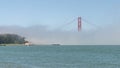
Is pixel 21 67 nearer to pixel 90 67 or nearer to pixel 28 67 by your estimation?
pixel 28 67

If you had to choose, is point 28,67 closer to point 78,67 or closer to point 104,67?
point 78,67

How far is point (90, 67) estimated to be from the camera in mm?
71438

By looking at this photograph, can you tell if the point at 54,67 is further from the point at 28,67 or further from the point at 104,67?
the point at 104,67

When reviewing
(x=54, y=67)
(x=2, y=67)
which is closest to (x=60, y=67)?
(x=54, y=67)

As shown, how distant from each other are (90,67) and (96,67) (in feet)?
3.79

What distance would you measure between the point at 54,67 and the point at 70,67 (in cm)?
275

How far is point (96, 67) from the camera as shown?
70875 mm

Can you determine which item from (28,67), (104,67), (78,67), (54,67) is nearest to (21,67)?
(28,67)

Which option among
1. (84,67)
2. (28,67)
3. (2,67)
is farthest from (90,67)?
(2,67)

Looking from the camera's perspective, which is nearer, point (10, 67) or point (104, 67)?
point (10, 67)

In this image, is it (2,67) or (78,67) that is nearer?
(2,67)

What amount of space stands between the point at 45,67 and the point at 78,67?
571 centimetres

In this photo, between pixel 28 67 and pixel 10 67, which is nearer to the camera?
pixel 10 67

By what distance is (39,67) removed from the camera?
6975 cm
